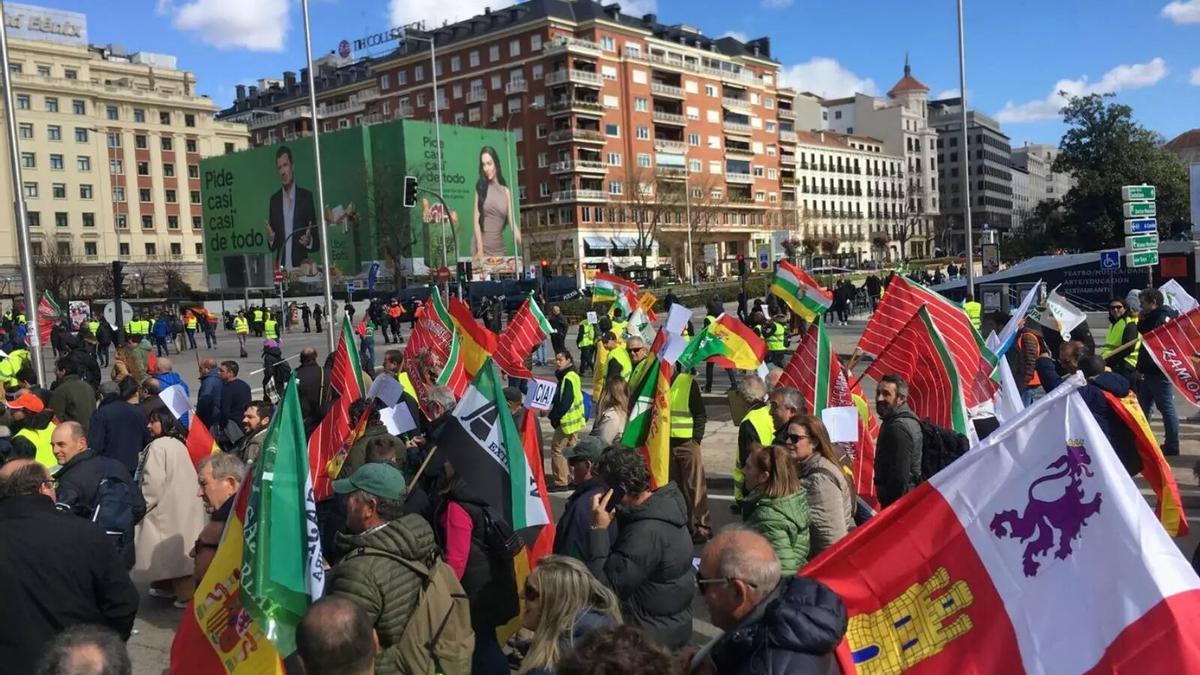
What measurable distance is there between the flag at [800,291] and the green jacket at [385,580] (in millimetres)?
7673

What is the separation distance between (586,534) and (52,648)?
92.0 inches

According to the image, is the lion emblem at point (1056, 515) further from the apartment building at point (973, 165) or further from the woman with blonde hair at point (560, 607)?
the apartment building at point (973, 165)

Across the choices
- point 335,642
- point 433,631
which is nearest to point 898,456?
point 433,631

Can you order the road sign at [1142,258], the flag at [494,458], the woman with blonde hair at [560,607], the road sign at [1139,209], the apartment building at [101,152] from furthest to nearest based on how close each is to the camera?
the apartment building at [101,152], the road sign at [1139,209], the road sign at [1142,258], the flag at [494,458], the woman with blonde hair at [560,607]

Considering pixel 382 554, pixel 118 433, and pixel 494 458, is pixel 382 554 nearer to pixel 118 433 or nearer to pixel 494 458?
pixel 494 458

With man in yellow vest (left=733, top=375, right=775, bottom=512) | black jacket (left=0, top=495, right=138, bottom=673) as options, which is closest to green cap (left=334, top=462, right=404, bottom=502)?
black jacket (left=0, top=495, right=138, bottom=673)

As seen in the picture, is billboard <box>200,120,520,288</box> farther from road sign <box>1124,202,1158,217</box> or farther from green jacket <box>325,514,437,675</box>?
green jacket <box>325,514,437,675</box>

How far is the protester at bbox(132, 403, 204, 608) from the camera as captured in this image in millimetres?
6688

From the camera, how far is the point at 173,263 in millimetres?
92438

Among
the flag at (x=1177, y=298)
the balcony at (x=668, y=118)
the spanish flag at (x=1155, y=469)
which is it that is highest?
the balcony at (x=668, y=118)

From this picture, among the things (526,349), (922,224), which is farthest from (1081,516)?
(922,224)

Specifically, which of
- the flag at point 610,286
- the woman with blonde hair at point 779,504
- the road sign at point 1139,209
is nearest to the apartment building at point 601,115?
the flag at point 610,286

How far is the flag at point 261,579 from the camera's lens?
3742mm

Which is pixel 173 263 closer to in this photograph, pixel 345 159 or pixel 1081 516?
pixel 345 159
